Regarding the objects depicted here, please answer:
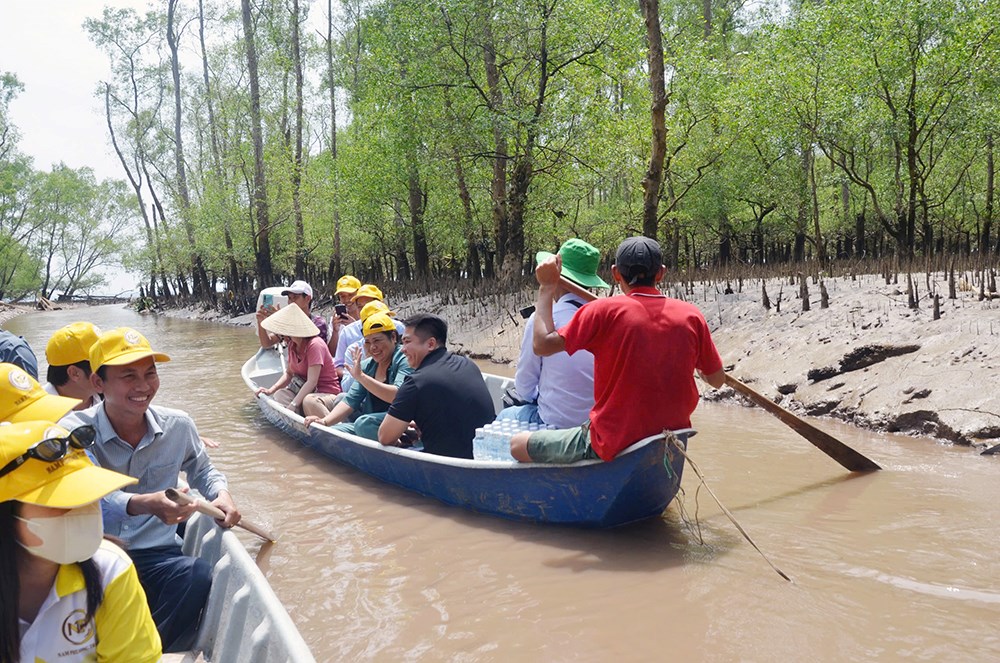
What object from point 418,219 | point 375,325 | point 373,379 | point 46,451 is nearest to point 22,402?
point 46,451

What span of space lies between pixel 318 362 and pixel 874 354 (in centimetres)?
603

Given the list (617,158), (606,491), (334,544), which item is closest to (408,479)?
(334,544)

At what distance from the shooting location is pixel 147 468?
3.13 meters

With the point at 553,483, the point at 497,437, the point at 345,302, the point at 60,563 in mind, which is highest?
the point at 345,302

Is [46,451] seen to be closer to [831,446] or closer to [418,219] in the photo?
[831,446]

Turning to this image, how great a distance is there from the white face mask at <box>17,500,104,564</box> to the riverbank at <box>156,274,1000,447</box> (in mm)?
6953

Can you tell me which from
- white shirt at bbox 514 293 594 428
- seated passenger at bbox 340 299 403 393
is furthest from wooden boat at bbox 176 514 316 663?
seated passenger at bbox 340 299 403 393

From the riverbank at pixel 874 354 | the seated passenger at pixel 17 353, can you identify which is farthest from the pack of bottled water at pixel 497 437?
the riverbank at pixel 874 354

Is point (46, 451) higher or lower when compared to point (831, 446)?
higher

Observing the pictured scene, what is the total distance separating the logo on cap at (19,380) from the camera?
1.94 meters

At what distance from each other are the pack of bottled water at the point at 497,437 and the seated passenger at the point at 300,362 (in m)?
2.55

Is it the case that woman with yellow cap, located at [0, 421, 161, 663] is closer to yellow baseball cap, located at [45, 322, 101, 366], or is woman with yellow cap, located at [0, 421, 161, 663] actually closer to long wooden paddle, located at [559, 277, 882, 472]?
yellow baseball cap, located at [45, 322, 101, 366]

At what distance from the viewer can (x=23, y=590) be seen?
1.73 meters

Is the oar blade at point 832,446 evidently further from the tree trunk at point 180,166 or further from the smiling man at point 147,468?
the tree trunk at point 180,166
